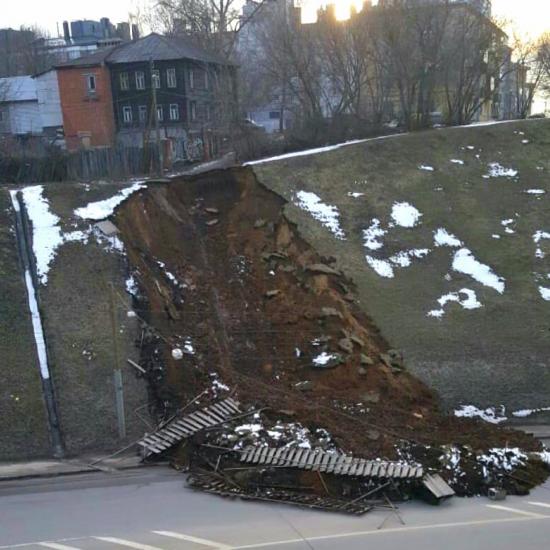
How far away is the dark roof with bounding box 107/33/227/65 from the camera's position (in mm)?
47031

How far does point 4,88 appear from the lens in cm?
5547

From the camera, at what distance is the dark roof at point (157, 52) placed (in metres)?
47.0

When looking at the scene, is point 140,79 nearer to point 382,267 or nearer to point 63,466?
point 382,267

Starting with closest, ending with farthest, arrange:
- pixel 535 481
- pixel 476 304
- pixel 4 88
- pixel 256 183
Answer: pixel 535 481, pixel 476 304, pixel 256 183, pixel 4 88

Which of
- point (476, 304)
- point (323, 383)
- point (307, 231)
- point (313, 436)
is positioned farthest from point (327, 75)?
point (313, 436)

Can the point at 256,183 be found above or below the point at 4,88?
below

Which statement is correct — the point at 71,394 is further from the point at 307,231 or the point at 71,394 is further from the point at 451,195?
the point at 451,195

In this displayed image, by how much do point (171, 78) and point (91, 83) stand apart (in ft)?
19.9

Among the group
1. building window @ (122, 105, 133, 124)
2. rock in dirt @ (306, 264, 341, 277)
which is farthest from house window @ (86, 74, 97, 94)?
rock in dirt @ (306, 264, 341, 277)

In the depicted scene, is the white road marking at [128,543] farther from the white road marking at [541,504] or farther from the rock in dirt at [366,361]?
the rock in dirt at [366,361]

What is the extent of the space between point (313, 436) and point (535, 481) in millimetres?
3913

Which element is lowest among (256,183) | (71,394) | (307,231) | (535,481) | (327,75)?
(535,481)

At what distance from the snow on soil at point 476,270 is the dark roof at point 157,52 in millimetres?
31312

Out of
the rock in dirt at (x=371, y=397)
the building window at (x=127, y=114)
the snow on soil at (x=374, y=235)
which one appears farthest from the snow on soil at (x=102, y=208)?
the building window at (x=127, y=114)
